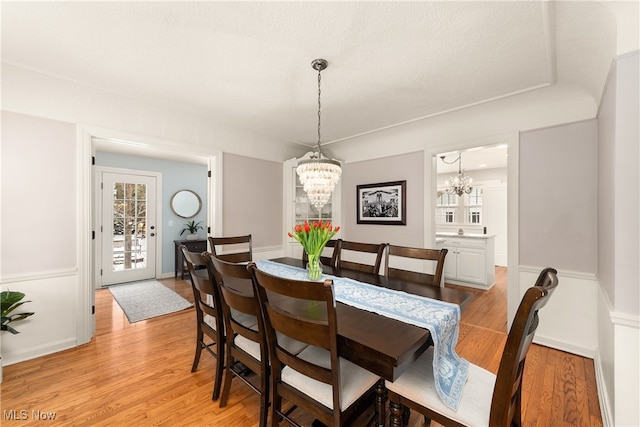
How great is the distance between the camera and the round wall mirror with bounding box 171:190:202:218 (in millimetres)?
5295

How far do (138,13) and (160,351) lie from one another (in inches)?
106

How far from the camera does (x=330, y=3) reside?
4.85ft

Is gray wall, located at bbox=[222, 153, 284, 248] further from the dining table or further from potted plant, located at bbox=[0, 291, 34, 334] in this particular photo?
the dining table

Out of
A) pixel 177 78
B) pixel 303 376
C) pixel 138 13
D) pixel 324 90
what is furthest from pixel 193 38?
pixel 303 376

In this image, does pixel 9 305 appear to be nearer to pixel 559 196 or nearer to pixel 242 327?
pixel 242 327

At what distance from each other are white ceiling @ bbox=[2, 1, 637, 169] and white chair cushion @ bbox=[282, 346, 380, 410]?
198cm

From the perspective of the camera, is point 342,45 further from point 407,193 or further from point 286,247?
point 286,247

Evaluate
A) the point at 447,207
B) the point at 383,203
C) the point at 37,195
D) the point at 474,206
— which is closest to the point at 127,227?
the point at 37,195

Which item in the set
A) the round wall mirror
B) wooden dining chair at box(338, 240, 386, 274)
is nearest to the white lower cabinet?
wooden dining chair at box(338, 240, 386, 274)

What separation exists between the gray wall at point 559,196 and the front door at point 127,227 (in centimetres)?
587

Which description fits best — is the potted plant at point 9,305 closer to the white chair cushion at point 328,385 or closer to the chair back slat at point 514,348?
the white chair cushion at point 328,385

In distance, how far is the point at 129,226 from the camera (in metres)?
4.84

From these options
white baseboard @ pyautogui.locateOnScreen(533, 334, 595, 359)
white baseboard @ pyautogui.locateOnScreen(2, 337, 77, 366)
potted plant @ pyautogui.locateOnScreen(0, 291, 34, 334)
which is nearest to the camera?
potted plant @ pyautogui.locateOnScreen(0, 291, 34, 334)

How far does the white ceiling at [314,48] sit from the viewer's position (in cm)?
154
